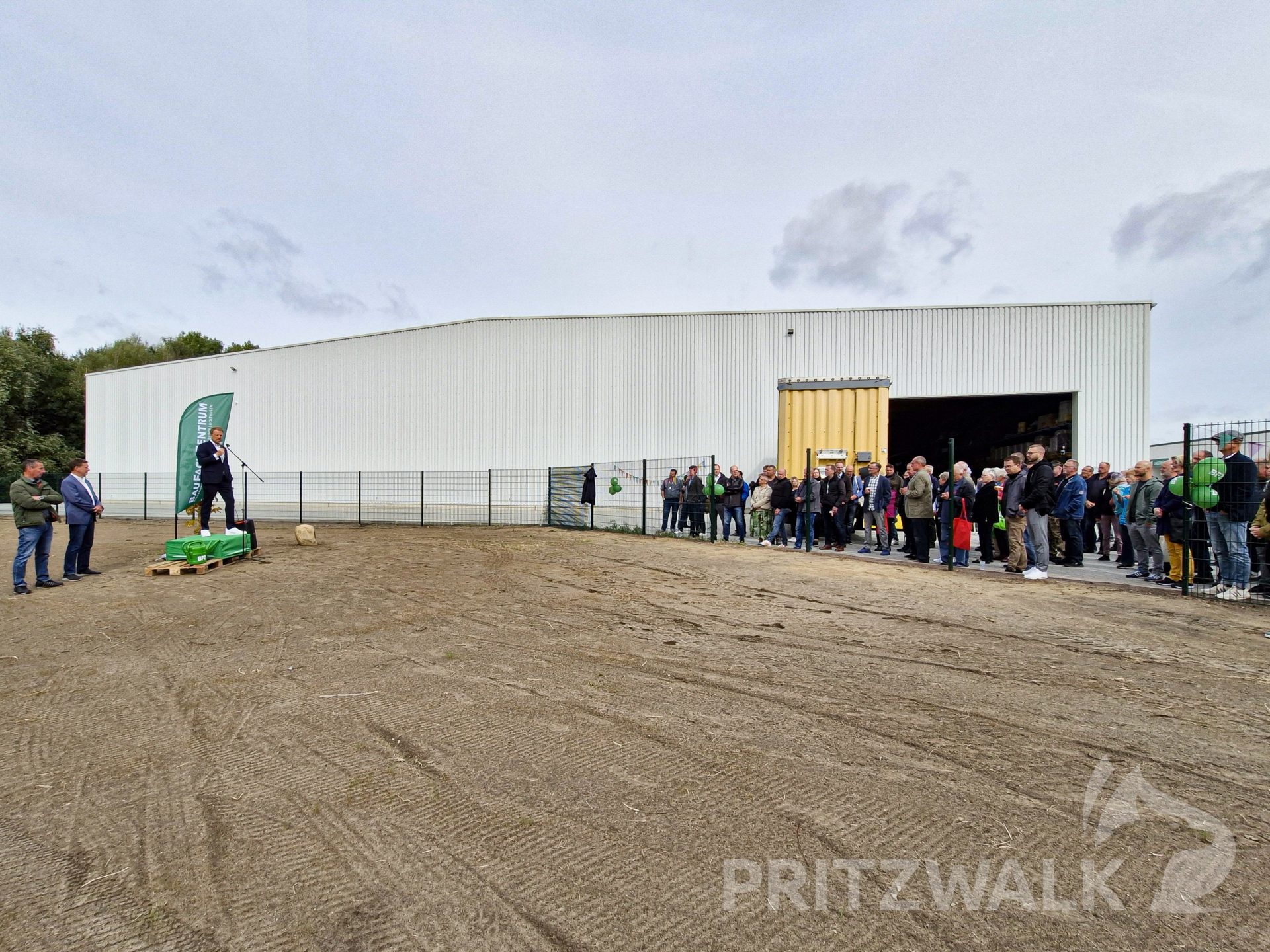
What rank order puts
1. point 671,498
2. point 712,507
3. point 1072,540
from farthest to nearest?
point 671,498 < point 712,507 < point 1072,540

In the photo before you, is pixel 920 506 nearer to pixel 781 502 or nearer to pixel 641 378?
pixel 781 502

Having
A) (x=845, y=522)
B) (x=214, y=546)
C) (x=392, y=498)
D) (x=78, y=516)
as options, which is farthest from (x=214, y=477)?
(x=392, y=498)

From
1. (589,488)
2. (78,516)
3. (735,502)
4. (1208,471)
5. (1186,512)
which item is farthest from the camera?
(589,488)

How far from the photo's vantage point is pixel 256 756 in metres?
2.98

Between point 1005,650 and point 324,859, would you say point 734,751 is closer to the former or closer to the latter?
A: point 324,859

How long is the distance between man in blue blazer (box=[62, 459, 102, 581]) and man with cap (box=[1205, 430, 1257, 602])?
43.4 ft

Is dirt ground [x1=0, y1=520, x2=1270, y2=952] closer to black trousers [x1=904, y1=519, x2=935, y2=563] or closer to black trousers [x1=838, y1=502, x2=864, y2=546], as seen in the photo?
black trousers [x1=904, y1=519, x2=935, y2=563]

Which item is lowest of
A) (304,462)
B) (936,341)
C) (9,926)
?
(9,926)

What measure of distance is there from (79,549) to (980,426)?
2831 centimetres

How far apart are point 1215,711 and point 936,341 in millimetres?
18114

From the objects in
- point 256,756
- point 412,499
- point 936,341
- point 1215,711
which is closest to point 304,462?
point 412,499

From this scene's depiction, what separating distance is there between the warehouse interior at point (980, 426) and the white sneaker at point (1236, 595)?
1364 centimetres

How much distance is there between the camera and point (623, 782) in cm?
271

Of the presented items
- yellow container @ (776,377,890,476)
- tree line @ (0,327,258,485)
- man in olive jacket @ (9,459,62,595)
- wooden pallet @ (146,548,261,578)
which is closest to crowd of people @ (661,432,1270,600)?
yellow container @ (776,377,890,476)
